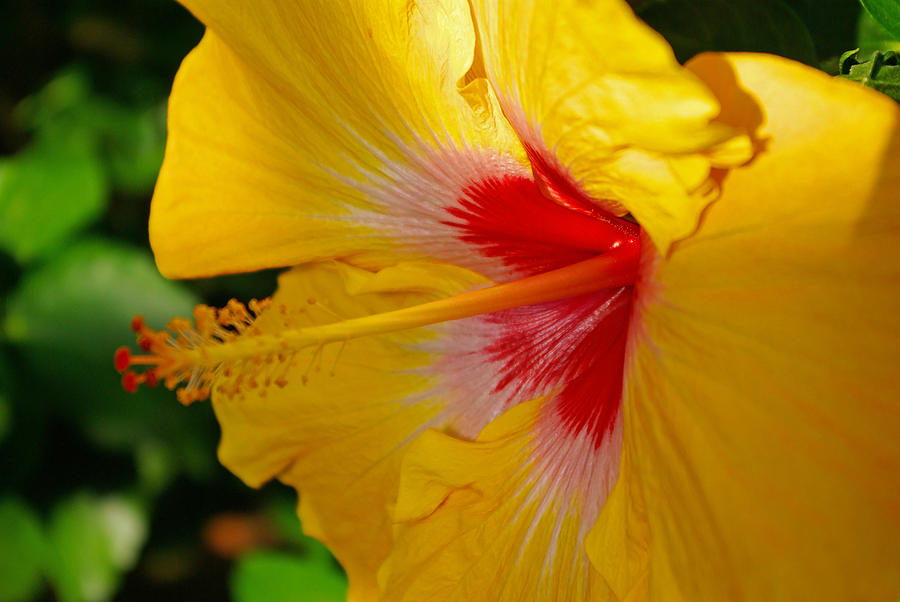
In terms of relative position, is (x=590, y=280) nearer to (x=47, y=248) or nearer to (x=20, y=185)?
(x=47, y=248)

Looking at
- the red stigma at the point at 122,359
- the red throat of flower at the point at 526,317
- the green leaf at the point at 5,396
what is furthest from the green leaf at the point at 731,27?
the green leaf at the point at 5,396

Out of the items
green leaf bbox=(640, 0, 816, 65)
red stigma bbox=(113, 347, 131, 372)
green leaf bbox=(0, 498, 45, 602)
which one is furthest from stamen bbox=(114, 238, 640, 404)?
green leaf bbox=(0, 498, 45, 602)

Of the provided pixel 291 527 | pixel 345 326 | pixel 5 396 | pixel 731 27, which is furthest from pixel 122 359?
pixel 291 527

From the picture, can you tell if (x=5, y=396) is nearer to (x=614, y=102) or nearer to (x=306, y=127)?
(x=306, y=127)

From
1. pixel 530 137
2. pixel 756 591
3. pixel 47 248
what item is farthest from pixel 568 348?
pixel 47 248

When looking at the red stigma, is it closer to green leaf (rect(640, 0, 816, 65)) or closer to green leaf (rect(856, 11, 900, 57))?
green leaf (rect(640, 0, 816, 65))

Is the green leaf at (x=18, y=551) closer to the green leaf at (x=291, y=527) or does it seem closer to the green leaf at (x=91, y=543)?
the green leaf at (x=91, y=543)
